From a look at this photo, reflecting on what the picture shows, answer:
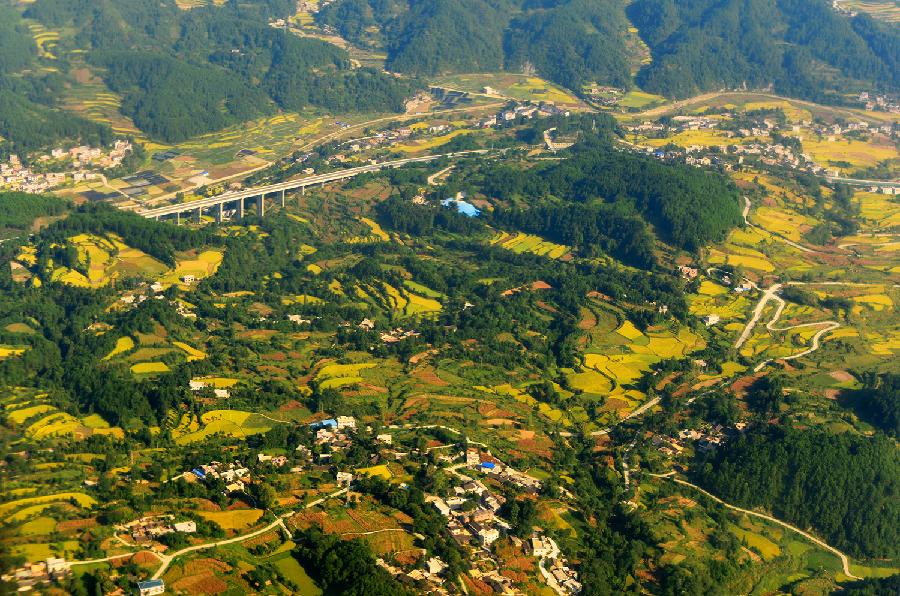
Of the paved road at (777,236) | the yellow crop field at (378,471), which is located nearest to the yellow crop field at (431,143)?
the paved road at (777,236)

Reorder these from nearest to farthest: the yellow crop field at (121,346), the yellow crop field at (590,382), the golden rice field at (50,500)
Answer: the golden rice field at (50,500) < the yellow crop field at (121,346) < the yellow crop field at (590,382)

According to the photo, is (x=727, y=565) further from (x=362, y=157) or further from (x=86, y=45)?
(x=86, y=45)

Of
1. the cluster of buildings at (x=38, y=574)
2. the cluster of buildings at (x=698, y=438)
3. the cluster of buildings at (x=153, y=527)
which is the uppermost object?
the cluster of buildings at (x=38, y=574)

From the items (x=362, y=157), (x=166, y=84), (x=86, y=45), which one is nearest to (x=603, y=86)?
(x=362, y=157)

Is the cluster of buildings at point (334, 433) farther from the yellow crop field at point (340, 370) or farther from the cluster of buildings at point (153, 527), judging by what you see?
the cluster of buildings at point (153, 527)

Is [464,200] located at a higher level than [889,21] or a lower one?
lower

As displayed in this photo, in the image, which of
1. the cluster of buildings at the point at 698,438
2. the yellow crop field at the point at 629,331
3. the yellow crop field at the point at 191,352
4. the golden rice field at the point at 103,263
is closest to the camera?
the cluster of buildings at the point at 698,438

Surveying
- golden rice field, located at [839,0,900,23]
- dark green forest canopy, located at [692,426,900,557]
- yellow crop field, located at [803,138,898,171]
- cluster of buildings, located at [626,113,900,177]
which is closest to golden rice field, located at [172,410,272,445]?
dark green forest canopy, located at [692,426,900,557]
